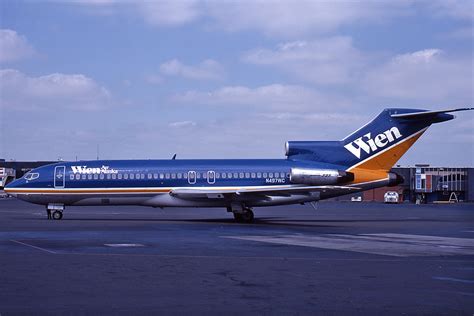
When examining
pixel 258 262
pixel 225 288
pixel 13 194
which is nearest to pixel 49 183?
pixel 13 194

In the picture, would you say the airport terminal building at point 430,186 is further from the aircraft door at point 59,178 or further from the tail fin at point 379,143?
the aircraft door at point 59,178

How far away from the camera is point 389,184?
37.6 metres

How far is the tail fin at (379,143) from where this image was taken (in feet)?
123

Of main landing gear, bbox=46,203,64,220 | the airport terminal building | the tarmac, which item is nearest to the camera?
the tarmac

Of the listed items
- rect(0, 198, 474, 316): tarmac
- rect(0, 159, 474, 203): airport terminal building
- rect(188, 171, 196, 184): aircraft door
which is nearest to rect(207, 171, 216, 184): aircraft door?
rect(188, 171, 196, 184): aircraft door

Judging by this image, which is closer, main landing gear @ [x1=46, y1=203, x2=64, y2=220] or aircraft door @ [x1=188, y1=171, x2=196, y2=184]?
aircraft door @ [x1=188, y1=171, x2=196, y2=184]

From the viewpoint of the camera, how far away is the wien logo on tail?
3734 cm

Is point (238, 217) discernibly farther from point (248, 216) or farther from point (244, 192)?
point (244, 192)

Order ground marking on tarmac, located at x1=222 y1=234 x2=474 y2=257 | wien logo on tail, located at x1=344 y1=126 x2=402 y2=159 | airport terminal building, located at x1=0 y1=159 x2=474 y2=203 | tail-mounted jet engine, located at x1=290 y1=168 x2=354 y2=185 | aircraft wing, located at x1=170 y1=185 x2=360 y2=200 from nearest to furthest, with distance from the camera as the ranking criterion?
ground marking on tarmac, located at x1=222 y1=234 x2=474 y2=257 < aircraft wing, located at x1=170 y1=185 x2=360 y2=200 < tail-mounted jet engine, located at x1=290 y1=168 x2=354 y2=185 < wien logo on tail, located at x1=344 y1=126 x2=402 y2=159 < airport terminal building, located at x1=0 y1=159 x2=474 y2=203

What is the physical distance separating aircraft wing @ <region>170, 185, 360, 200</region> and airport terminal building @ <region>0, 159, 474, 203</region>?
189ft

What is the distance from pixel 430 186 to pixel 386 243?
71.4m

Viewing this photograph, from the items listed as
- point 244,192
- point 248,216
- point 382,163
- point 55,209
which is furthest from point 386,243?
point 55,209

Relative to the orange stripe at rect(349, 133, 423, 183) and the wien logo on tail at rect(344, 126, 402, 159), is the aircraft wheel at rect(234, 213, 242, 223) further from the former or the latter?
the wien logo on tail at rect(344, 126, 402, 159)

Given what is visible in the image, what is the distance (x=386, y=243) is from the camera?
883 inches
